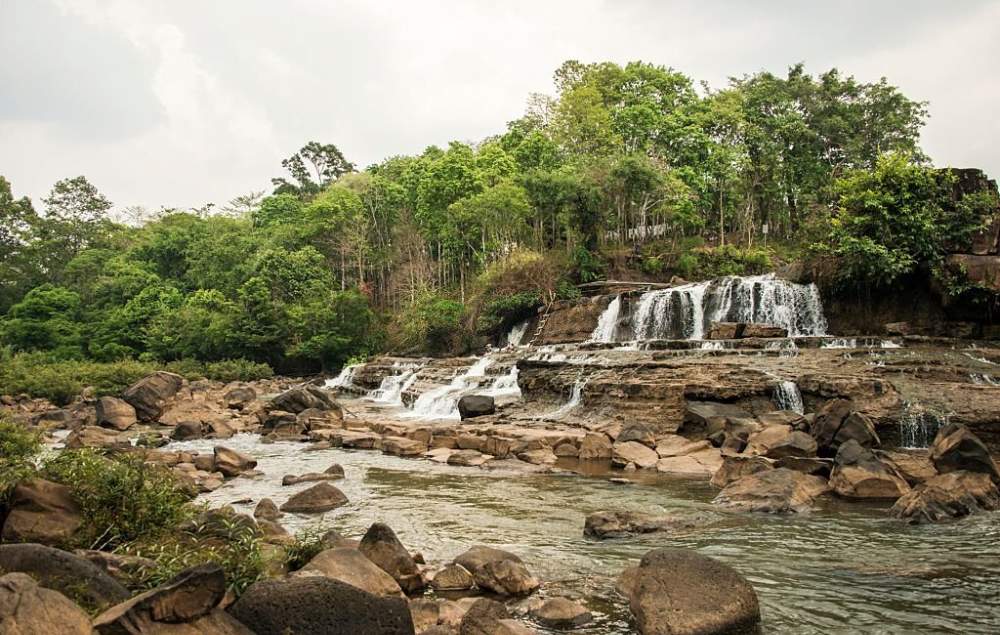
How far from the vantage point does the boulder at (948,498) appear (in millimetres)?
9688

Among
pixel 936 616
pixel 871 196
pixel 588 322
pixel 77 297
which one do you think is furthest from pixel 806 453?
pixel 77 297

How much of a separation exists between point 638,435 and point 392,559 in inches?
387

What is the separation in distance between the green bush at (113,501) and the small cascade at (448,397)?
53.9 ft

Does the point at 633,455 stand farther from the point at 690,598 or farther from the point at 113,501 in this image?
the point at 113,501

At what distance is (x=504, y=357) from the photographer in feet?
95.8

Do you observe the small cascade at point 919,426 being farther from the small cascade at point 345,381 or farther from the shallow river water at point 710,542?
the small cascade at point 345,381

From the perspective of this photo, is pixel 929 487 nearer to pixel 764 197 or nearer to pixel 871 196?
pixel 871 196

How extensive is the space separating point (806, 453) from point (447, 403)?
1404 cm

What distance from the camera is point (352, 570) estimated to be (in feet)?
21.4

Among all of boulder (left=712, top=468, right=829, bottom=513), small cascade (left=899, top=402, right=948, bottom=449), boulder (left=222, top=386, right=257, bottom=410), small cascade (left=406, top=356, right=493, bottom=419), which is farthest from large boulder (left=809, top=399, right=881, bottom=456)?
boulder (left=222, top=386, right=257, bottom=410)

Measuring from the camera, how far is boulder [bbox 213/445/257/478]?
563 inches

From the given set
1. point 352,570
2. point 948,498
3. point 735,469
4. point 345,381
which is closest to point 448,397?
point 345,381

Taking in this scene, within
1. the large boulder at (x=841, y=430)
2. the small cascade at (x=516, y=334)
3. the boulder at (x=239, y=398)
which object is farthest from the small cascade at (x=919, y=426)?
the small cascade at (x=516, y=334)

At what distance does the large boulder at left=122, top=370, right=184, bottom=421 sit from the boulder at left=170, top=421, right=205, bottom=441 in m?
3.80
